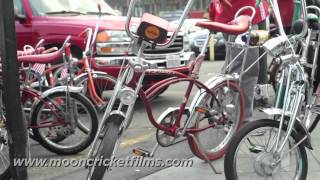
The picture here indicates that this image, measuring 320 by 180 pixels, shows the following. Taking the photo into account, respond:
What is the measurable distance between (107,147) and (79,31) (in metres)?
4.05

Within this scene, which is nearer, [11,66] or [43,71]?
[11,66]

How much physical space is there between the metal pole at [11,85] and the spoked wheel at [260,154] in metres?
1.39

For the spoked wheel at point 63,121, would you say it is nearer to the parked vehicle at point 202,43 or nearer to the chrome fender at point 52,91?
the chrome fender at point 52,91

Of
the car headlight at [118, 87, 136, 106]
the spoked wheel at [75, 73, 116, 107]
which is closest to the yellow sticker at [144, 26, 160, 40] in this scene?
the car headlight at [118, 87, 136, 106]

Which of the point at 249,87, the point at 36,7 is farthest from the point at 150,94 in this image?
the point at 36,7

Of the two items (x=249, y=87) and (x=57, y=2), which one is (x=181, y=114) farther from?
(x=57, y=2)

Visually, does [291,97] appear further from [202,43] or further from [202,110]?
[202,43]

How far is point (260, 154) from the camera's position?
12.1 ft

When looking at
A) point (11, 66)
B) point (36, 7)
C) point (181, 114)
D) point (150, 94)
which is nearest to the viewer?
point (11, 66)

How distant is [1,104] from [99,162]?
1.45 m

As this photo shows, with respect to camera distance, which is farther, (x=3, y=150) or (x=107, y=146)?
(x=3, y=150)

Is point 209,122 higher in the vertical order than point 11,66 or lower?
lower

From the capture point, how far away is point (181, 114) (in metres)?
4.32

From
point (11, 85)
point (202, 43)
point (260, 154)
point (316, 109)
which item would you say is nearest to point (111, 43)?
point (316, 109)
